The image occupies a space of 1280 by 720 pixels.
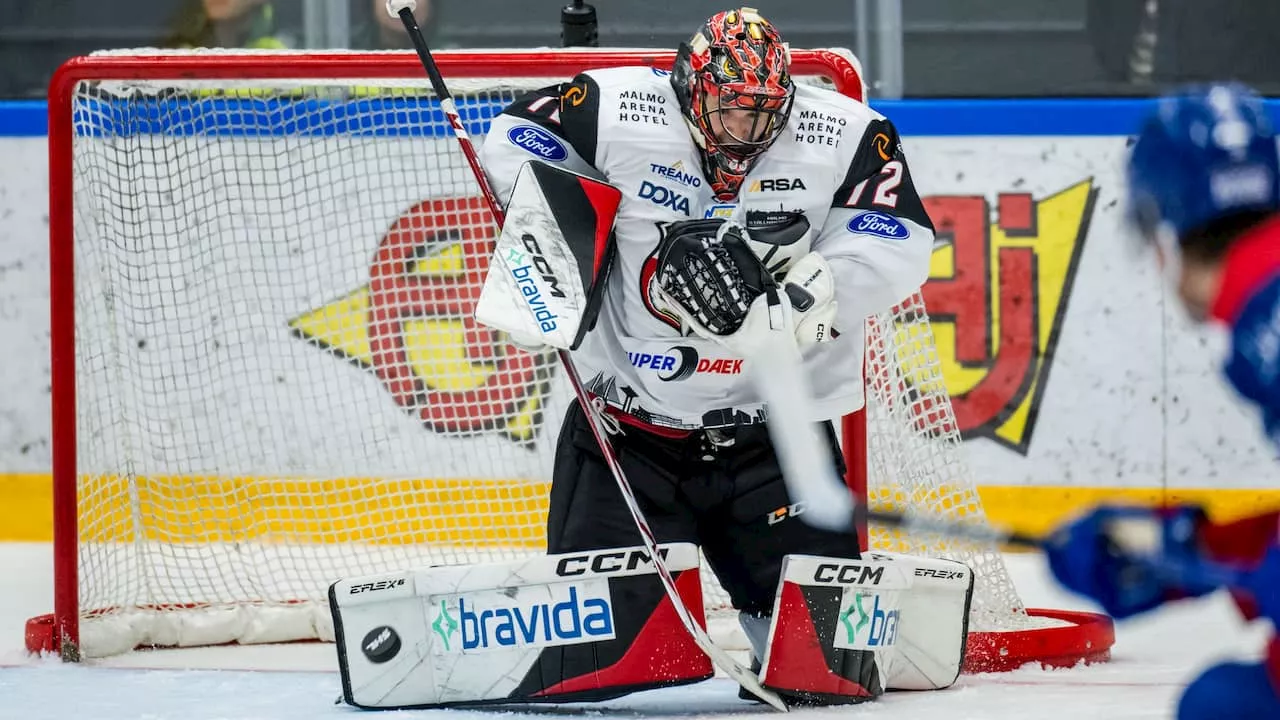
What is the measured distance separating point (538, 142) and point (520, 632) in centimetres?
75

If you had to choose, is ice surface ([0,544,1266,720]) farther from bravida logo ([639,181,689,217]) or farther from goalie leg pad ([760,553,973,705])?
bravida logo ([639,181,689,217])

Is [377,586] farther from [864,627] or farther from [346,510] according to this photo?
[346,510]

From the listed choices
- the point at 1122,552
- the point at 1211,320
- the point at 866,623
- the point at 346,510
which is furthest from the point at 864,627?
the point at 346,510

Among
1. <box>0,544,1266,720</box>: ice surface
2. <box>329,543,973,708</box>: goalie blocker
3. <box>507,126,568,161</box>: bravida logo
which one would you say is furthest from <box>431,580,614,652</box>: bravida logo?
<box>507,126,568,161</box>: bravida logo

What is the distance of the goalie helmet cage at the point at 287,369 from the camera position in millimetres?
3225

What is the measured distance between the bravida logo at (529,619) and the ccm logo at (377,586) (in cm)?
8

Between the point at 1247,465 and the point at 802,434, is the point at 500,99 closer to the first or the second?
the point at 802,434

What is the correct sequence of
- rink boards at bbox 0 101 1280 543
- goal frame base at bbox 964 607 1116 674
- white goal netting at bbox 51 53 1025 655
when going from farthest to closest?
rink boards at bbox 0 101 1280 543, white goal netting at bbox 51 53 1025 655, goal frame base at bbox 964 607 1116 674

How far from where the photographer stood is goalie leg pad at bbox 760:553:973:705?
8.54 ft

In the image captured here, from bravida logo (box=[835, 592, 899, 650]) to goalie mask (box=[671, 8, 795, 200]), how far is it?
679 millimetres

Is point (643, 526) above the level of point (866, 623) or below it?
above

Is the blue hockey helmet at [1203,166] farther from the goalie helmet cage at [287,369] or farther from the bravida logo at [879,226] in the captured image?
the goalie helmet cage at [287,369]

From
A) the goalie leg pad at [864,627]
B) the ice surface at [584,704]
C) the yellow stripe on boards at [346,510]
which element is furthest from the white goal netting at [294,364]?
the goalie leg pad at [864,627]

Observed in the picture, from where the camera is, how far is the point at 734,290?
7.79 ft
